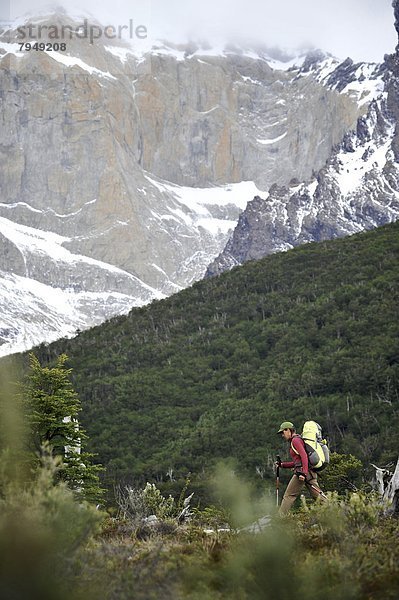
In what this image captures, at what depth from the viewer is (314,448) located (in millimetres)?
12914

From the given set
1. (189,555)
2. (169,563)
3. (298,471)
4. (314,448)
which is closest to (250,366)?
(314,448)

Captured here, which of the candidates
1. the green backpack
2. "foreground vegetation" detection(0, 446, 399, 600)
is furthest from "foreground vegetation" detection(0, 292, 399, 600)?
the green backpack

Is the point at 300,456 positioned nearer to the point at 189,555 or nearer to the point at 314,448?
the point at 314,448

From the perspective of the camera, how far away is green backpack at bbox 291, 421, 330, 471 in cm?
1286

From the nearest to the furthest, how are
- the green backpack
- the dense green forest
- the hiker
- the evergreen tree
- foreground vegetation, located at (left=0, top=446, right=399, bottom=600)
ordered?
foreground vegetation, located at (left=0, top=446, right=399, bottom=600) → the hiker → the green backpack → the evergreen tree → the dense green forest

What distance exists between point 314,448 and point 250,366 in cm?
6042

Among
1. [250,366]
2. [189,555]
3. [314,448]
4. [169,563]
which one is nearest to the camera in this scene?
[169,563]

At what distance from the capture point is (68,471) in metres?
19.2

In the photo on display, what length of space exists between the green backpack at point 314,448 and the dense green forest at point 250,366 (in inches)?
1407

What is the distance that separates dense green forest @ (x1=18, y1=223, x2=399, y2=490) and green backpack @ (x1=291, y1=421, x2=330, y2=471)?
35.7 m

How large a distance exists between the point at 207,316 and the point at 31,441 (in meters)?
69.1

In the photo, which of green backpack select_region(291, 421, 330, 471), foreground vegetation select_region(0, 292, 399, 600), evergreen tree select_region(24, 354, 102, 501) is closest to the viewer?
foreground vegetation select_region(0, 292, 399, 600)

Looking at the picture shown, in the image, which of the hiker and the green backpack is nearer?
the hiker

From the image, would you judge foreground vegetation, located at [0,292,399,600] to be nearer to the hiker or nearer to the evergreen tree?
the hiker
